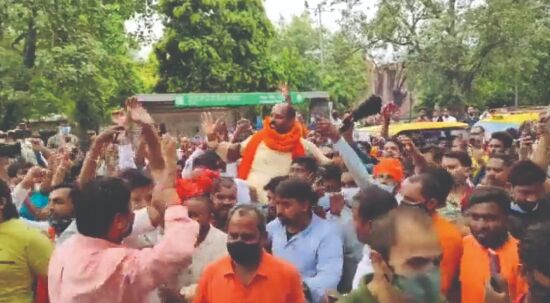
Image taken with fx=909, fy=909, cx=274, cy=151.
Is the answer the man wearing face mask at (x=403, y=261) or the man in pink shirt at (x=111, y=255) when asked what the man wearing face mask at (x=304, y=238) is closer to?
the man in pink shirt at (x=111, y=255)

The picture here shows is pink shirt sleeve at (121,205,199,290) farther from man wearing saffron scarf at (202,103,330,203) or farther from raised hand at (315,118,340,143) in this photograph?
man wearing saffron scarf at (202,103,330,203)

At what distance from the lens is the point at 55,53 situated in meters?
22.3

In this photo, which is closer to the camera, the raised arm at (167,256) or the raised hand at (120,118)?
the raised arm at (167,256)

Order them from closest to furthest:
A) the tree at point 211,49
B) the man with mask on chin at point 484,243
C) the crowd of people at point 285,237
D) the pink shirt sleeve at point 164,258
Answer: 1. the crowd of people at point 285,237
2. the pink shirt sleeve at point 164,258
3. the man with mask on chin at point 484,243
4. the tree at point 211,49

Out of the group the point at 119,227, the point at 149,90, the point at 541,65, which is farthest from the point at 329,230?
the point at 149,90

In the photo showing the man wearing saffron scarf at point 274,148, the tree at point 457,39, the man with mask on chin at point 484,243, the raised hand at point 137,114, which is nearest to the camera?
the raised hand at point 137,114

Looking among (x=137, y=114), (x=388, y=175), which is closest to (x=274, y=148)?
(x=388, y=175)

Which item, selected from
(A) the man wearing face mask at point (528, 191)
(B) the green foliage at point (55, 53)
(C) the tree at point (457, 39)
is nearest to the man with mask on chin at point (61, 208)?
(A) the man wearing face mask at point (528, 191)

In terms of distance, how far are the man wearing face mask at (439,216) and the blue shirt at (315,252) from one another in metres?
0.49

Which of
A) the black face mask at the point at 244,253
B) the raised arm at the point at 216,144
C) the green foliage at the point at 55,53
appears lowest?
the black face mask at the point at 244,253

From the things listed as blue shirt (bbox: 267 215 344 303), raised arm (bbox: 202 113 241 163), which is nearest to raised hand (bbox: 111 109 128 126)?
blue shirt (bbox: 267 215 344 303)

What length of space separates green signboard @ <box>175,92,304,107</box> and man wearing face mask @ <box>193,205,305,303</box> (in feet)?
55.5

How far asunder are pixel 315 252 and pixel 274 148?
2.82 metres

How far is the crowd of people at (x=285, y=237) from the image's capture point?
127 inches
